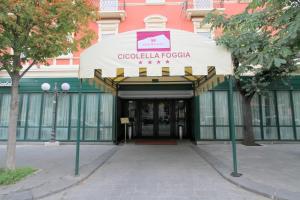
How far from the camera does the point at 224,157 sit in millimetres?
9195

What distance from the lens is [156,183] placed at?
612cm

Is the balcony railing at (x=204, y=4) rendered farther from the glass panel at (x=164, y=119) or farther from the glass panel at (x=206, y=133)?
the glass panel at (x=206, y=133)

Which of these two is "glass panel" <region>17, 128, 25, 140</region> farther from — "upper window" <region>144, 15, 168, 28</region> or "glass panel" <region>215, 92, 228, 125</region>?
"glass panel" <region>215, 92, 228, 125</region>

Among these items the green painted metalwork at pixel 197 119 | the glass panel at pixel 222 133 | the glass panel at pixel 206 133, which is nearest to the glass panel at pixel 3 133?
the green painted metalwork at pixel 197 119

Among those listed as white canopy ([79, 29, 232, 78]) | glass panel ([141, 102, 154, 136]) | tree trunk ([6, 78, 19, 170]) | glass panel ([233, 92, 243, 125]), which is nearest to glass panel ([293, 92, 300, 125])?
glass panel ([233, 92, 243, 125])

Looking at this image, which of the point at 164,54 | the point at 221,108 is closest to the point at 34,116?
the point at 164,54

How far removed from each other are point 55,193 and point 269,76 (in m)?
9.93

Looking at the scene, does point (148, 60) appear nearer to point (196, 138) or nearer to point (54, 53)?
point (54, 53)

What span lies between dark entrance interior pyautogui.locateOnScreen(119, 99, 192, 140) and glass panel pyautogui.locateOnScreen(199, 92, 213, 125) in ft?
8.45

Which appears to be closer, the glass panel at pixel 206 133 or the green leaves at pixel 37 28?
the green leaves at pixel 37 28

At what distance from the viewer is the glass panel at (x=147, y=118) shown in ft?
53.4

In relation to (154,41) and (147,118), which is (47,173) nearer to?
(154,41)

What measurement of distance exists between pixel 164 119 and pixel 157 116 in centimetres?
50

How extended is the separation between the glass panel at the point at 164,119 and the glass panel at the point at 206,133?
A: 3310 millimetres
